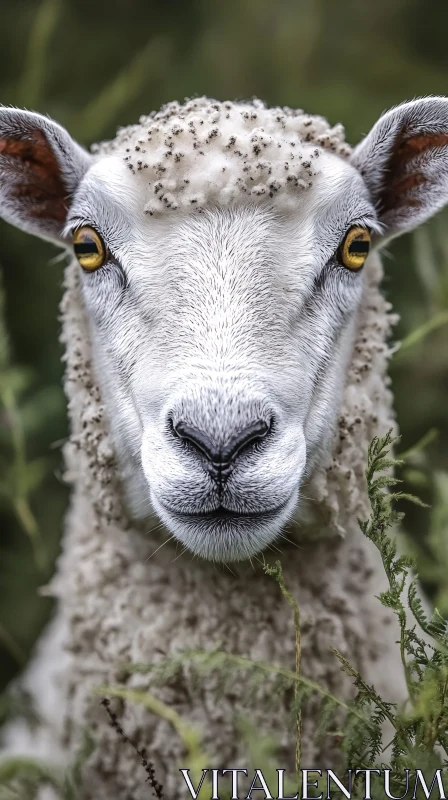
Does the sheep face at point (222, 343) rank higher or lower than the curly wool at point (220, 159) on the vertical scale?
lower

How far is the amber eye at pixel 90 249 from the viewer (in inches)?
94.9

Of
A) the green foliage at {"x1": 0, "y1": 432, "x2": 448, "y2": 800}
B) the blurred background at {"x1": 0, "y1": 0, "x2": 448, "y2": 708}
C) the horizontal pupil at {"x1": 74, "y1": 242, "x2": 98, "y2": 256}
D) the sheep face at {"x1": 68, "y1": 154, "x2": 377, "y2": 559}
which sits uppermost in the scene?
the blurred background at {"x1": 0, "y1": 0, "x2": 448, "y2": 708}

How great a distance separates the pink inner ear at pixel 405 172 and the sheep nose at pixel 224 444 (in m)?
1.10

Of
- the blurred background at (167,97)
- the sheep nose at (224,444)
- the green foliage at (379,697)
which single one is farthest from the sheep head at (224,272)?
the blurred background at (167,97)

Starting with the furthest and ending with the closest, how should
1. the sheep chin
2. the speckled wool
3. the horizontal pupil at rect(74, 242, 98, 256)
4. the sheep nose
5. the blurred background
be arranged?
the blurred background → the horizontal pupil at rect(74, 242, 98, 256) → the speckled wool → the sheep chin → the sheep nose

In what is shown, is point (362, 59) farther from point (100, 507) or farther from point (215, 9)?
point (100, 507)

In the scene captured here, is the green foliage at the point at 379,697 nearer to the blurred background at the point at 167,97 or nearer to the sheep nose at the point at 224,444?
the sheep nose at the point at 224,444

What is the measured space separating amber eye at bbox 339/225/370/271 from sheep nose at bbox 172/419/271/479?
0.71 meters

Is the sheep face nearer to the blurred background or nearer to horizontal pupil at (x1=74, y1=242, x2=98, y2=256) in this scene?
horizontal pupil at (x1=74, y1=242, x2=98, y2=256)

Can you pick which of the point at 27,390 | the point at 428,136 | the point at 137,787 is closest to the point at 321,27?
the point at 27,390

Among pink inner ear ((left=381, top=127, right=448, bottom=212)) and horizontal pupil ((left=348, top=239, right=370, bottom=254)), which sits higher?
pink inner ear ((left=381, top=127, right=448, bottom=212))

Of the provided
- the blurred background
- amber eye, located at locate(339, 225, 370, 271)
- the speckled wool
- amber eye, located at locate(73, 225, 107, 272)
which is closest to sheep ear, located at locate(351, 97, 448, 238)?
the speckled wool

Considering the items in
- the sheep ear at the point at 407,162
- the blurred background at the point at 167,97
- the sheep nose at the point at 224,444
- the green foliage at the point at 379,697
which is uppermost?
the blurred background at the point at 167,97

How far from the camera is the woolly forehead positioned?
7.38 ft
